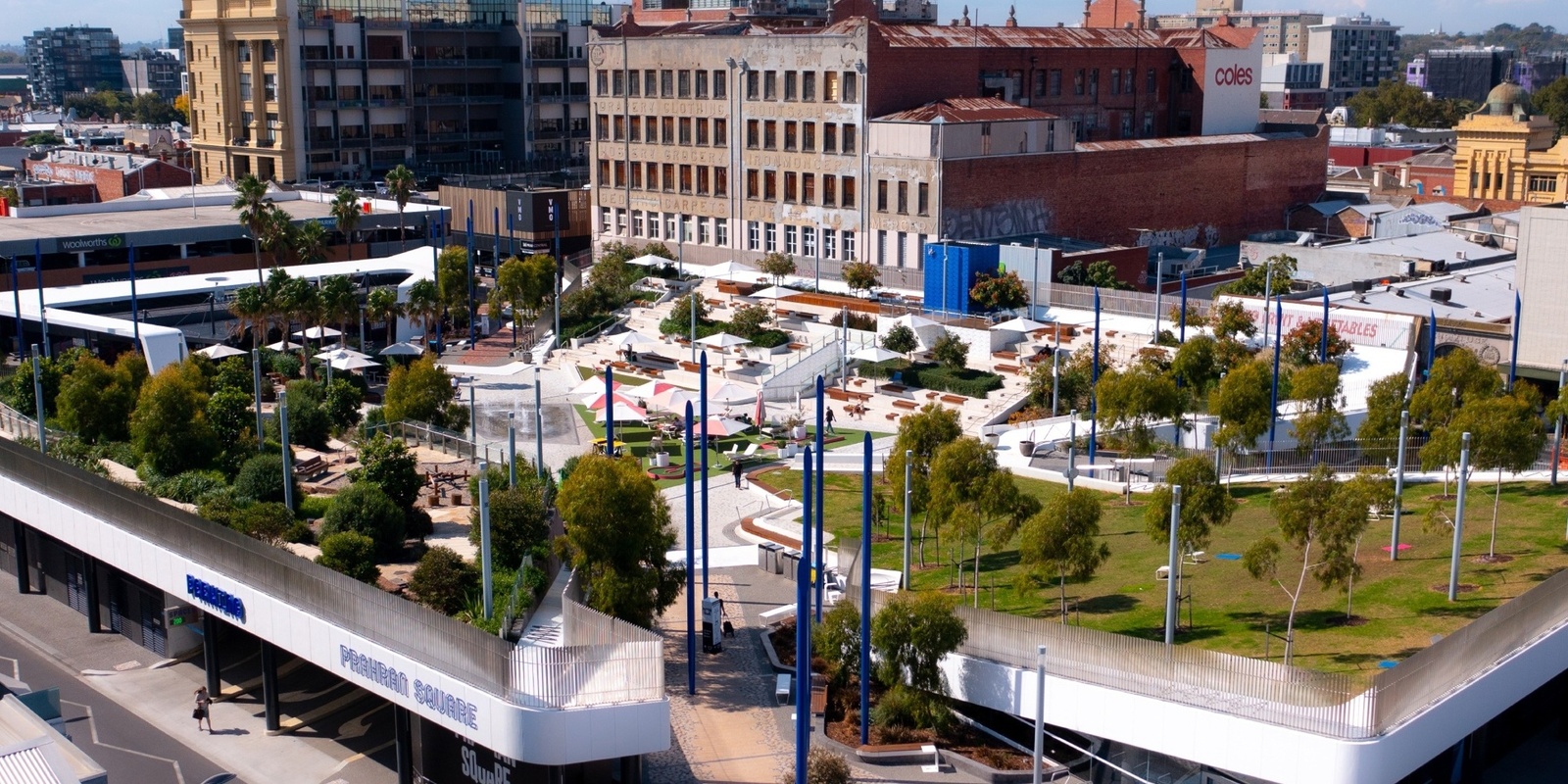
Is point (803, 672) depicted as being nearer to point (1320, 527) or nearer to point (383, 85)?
point (1320, 527)

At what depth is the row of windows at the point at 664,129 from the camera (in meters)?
87.4

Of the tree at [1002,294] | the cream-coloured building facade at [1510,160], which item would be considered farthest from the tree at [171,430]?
the cream-coloured building facade at [1510,160]

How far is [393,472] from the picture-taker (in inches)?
1604

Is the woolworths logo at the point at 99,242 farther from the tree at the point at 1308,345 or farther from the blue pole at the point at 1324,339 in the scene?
the blue pole at the point at 1324,339

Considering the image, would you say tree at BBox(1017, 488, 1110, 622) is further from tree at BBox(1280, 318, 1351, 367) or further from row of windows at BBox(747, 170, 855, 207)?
row of windows at BBox(747, 170, 855, 207)

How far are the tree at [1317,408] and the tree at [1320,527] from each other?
36.1 feet

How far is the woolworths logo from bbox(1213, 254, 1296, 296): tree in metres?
56.9

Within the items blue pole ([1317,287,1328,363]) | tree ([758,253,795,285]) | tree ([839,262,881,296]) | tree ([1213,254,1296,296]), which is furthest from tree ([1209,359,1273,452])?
tree ([758,253,795,285])

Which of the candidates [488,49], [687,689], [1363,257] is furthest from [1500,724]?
[488,49]

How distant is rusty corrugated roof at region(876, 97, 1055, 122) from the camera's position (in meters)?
77.5

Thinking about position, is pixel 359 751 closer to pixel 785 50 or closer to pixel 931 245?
pixel 931 245

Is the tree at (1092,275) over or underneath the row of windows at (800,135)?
underneath

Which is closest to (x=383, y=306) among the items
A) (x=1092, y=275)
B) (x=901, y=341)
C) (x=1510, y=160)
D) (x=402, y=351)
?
(x=402, y=351)

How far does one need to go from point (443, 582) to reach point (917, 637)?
1101cm
